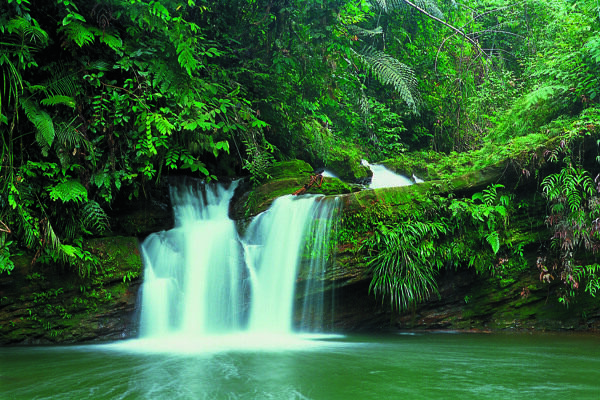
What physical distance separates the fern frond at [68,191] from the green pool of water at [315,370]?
74.8 inches

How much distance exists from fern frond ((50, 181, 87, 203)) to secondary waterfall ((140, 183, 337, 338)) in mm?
1343

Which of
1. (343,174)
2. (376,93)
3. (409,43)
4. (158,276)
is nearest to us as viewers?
(158,276)

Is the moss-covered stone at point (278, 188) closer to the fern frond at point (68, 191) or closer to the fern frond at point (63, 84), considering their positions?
the fern frond at point (68, 191)

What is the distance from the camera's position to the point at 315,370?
12.8 ft

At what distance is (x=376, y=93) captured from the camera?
1488 centimetres

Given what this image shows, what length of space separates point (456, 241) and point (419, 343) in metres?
1.81

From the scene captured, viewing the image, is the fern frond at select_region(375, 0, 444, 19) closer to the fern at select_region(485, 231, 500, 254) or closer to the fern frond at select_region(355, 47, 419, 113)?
the fern frond at select_region(355, 47, 419, 113)

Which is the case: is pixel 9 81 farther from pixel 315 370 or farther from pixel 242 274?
pixel 315 370

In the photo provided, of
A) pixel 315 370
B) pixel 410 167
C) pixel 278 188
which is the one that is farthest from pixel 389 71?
pixel 315 370

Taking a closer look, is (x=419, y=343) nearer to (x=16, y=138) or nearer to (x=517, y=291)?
(x=517, y=291)

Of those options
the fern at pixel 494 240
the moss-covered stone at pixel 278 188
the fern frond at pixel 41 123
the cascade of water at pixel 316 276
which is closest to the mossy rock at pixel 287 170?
the moss-covered stone at pixel 278 188

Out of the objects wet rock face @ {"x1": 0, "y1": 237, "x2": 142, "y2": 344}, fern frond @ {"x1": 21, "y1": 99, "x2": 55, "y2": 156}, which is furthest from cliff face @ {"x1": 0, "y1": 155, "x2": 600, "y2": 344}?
fern frond @ {"x1": 21, "y1": 99, "x2": 55, "y2": 156}

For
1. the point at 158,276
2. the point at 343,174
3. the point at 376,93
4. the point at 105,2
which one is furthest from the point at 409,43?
the point at 158,276

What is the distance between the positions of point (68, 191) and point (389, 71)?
8100 mm
